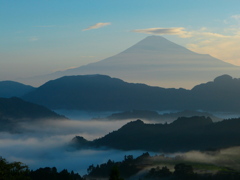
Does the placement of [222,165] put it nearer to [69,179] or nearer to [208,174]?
[208,174]

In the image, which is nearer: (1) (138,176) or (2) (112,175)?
(2) (112,175)

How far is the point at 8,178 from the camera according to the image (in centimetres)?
5859

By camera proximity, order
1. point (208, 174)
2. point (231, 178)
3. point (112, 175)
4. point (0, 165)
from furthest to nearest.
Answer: point (208, 174) < point (231, 178) < point (0, 165) < point (112, 175)

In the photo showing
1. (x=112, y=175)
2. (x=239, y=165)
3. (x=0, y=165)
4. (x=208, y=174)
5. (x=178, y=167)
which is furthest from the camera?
→ (x=239, y=165)

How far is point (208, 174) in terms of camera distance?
166 metres

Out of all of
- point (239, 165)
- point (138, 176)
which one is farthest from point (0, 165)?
point (239, 165)

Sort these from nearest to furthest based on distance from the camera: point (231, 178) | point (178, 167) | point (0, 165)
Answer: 1. point (0, 165)
2. point (231, 178)
3. point (178, 167)

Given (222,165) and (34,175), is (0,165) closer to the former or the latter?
(34,175)

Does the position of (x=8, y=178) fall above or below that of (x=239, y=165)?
above

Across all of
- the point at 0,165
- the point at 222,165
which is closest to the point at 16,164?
the point at 0,165

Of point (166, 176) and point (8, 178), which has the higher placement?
point (8, 178)

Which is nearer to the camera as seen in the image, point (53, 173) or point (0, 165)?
point (0, 165)

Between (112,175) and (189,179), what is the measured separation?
361 ft

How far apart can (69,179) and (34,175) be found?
14.1 metres
